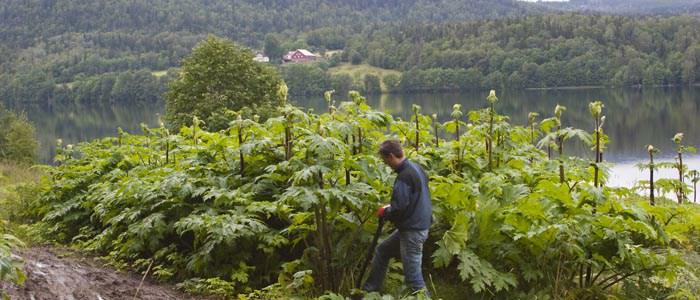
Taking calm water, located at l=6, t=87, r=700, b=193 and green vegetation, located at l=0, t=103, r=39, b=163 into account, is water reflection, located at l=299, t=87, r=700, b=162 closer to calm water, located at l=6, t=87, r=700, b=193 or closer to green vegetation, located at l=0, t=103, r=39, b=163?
calm water, located at l=6, t=87, r=700, b=193

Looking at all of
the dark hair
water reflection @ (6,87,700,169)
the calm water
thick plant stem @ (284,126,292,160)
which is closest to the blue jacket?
the dark hair

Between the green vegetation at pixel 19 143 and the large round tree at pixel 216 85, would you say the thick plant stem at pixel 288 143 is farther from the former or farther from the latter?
the green vegetation at pixel 19 143

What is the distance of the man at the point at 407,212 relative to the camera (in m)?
6.56

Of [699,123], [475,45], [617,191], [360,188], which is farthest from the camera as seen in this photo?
[475,45]

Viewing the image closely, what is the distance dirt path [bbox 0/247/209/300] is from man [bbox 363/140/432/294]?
2.80 m

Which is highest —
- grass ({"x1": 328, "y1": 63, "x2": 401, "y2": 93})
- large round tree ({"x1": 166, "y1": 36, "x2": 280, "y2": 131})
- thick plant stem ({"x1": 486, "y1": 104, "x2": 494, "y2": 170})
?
thick plant stem ({"x1": 486, "y1": 104, "x2": 494, "y2": 170})

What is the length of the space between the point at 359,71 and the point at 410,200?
169293 millimetres

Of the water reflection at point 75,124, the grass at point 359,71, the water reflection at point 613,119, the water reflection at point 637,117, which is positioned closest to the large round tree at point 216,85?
the water reflection at point 613,119

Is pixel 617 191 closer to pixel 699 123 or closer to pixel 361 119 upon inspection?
pixel 361 119

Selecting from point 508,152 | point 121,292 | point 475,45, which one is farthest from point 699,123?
point 475,45

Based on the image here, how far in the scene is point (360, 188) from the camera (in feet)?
22.1

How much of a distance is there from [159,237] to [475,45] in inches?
6538

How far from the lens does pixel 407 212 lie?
21.8 ft

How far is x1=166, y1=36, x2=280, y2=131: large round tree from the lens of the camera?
29.2 metres
